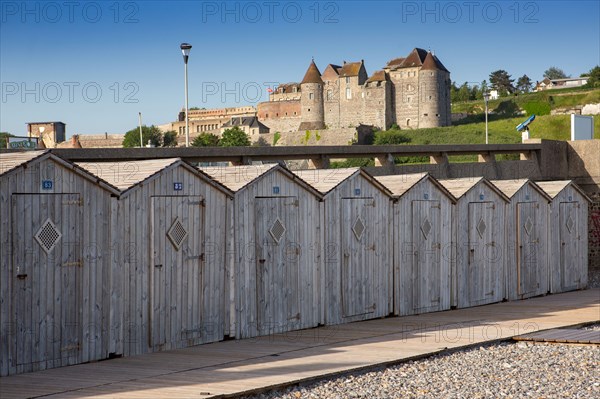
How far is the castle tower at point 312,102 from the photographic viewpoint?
422 ft

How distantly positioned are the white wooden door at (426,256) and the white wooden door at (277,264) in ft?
10.1

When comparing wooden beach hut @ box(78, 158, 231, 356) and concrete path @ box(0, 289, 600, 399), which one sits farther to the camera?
wooden beach hut @ box(78, 158, 231, 356)

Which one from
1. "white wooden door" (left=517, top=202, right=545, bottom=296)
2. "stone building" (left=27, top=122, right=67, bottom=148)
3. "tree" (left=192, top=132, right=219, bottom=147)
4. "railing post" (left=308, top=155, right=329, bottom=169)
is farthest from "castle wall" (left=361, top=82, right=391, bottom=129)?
"white wooden door" (left=517, top=202, right=545, bottom=296)

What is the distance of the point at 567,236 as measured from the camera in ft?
70.6

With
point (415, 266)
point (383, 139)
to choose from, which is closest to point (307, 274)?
point (415, 266)

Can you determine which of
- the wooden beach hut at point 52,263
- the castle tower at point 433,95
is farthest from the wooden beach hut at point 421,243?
the castle tower at point 433,95

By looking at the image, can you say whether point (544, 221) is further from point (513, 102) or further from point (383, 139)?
point (513, 102)

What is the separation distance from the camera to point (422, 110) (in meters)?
122

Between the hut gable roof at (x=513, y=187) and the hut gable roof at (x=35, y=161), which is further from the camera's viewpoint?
the hut gable roof at (x=513, y=187)

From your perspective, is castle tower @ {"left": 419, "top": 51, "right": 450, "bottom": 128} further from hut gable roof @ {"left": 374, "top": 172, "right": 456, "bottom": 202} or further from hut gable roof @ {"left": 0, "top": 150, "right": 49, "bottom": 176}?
hut gable roof @ {"left": 0, "top": 150, "right": 49, "bottom": 176}

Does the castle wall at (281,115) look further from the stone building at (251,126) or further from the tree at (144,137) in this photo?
the tree at (144,137)

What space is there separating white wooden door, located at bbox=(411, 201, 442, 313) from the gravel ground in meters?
4.22

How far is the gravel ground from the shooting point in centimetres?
994

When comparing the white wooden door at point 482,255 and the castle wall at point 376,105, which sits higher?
the castle wall at point 376,105
